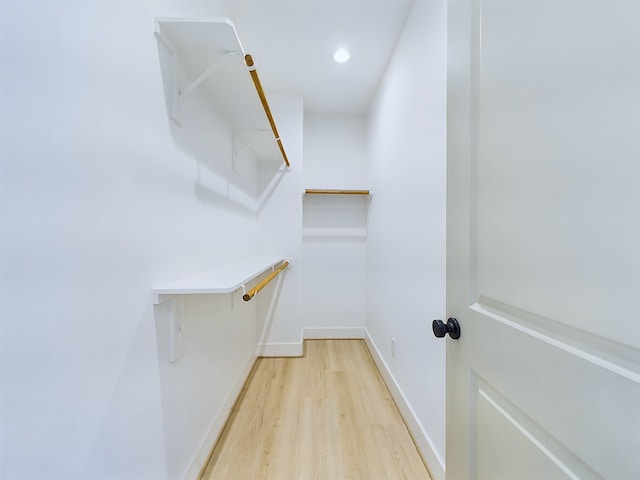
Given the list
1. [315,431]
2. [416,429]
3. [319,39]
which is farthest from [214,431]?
[319,39]

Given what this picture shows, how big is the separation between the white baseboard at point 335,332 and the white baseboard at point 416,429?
722mm

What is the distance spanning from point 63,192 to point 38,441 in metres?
0.51

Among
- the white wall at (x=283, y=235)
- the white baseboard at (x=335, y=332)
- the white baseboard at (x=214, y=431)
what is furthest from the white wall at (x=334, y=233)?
the white baseboard at (x=214, y=431)

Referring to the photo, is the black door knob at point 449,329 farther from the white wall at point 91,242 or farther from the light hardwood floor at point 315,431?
the light hardwood floor at point 315,431

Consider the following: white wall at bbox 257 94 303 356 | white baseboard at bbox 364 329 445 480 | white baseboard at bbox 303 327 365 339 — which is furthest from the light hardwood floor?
white baseboard at bbox 303 327 365 339

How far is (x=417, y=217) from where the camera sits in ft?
4.84

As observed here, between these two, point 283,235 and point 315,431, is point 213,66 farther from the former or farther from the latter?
point 315,431

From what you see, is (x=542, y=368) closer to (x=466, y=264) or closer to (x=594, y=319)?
(x=594, y=319)

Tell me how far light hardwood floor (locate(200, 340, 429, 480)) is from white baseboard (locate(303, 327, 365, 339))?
0.61m

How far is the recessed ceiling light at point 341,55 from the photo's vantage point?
195 cm

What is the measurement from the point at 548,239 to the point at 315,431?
1616mm

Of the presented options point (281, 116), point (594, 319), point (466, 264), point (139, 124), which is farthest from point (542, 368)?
Answer: point (281, 116)

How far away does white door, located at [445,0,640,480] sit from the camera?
1.15 feet

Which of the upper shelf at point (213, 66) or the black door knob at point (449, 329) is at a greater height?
the upper shelf at point (213, 66)
